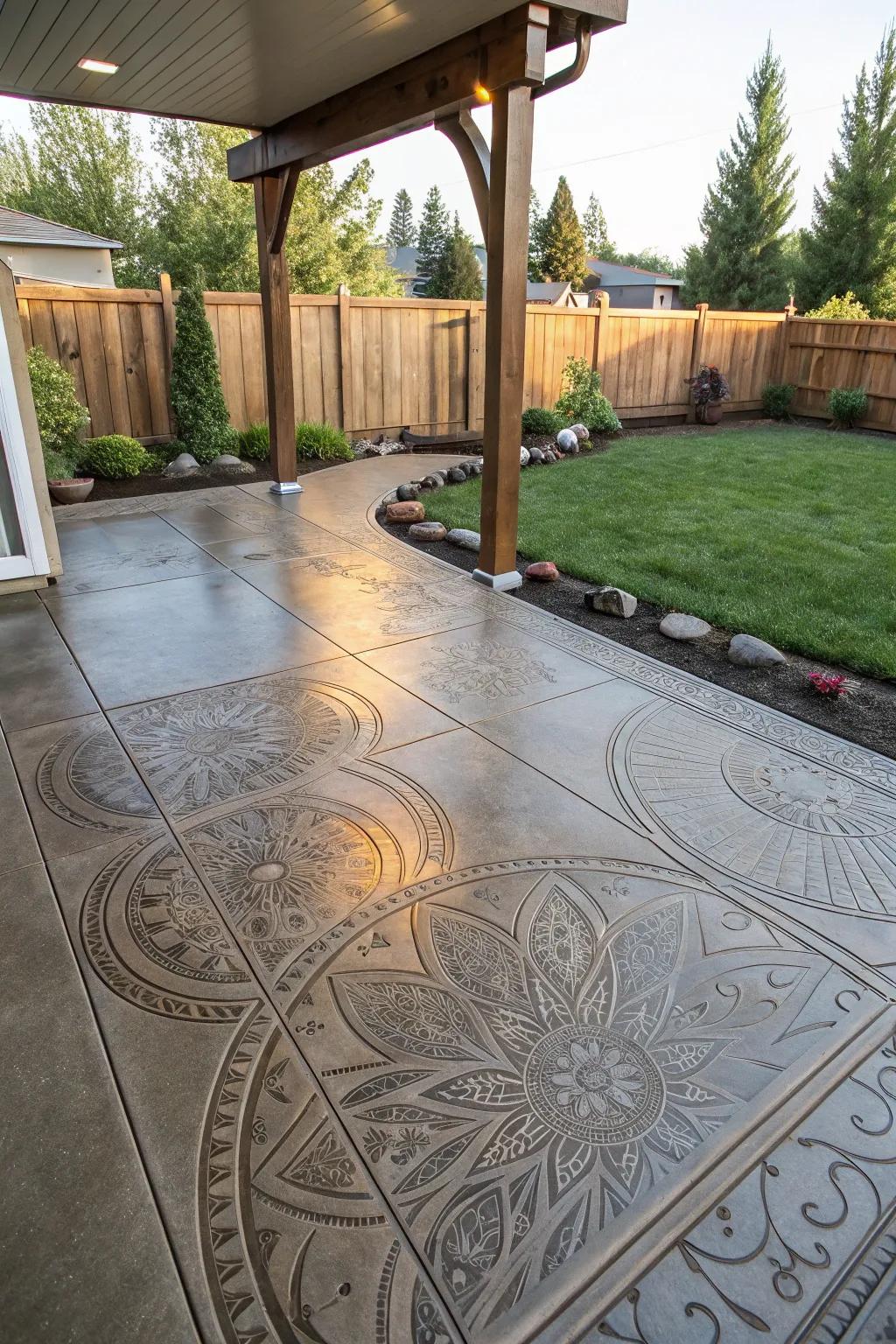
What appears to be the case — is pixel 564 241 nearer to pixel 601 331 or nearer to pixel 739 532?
pixel 601 331

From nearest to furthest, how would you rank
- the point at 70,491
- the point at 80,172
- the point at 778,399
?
the point at 70,491
the point at 778,399
the point at 80,172

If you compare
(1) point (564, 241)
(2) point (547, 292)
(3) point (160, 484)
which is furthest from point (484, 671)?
(1) point (564, 241)

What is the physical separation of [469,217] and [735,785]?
47584 millimetres

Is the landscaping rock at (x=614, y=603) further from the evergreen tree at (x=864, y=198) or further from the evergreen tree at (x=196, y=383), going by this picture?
the evergreen tree at (x=864, y=198)

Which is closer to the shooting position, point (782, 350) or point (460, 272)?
point (782, 350)

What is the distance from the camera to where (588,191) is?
53.8m

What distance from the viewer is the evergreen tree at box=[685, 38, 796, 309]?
24.6 metres

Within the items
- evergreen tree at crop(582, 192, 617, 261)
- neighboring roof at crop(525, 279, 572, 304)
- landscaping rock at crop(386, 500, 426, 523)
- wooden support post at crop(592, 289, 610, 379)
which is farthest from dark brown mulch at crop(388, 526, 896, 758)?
evergreen tree at crop(582, 192, 617, 261)

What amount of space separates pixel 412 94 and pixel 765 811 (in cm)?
459

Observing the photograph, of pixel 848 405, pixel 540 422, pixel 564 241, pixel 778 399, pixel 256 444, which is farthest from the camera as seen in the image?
A: pixel 564 241

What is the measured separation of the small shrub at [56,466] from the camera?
700 cm

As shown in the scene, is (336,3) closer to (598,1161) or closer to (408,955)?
(408,955)

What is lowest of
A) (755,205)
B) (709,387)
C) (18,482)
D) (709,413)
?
(709,413)

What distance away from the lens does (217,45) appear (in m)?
4.49
